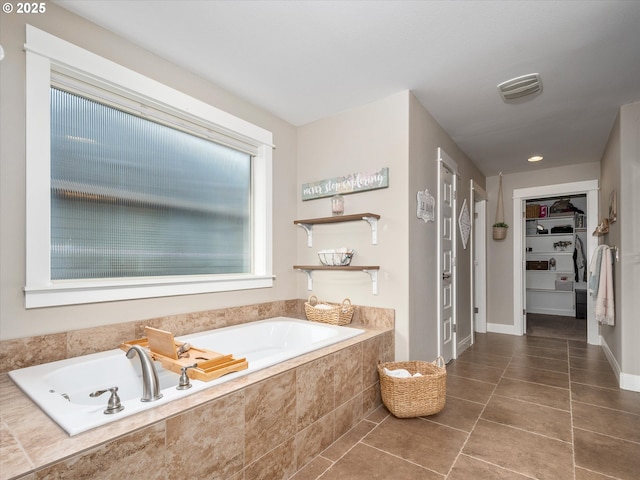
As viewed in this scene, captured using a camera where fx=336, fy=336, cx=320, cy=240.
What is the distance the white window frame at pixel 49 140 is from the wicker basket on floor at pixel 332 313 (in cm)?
70

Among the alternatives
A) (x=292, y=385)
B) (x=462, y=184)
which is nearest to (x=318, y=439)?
(x=292, y=385)

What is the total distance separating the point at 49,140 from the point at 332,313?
2106 mm

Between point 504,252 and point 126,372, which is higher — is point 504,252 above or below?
above

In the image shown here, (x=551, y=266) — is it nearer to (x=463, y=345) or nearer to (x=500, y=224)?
(x=500, y=224)

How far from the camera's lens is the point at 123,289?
78.3 inches

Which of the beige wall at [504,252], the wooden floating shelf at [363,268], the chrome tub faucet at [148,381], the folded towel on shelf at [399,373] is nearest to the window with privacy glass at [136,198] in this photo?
the wooden floating shelf at [363,268]

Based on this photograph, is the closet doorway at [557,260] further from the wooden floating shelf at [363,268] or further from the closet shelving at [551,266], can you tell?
the wooden floating shelf at [363,268]

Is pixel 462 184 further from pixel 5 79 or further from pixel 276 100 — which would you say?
pixel 5 79

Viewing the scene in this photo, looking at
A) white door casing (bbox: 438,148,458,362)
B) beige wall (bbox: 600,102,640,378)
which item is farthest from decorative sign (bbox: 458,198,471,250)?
beige wall (bbox: 600,102,640,378)

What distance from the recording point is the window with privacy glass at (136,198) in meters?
1.87

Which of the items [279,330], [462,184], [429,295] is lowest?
[279,330]

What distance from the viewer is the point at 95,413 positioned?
115 cm

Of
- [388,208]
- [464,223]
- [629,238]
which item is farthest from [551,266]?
[388,208]

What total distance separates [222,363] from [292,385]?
372mm
